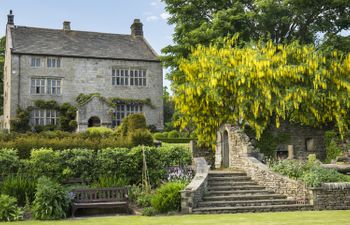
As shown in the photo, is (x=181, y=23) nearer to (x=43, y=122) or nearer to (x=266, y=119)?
(x=266, y=119)

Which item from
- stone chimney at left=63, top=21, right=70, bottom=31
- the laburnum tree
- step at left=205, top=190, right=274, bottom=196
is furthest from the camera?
stone chimney at left=63, top=21, right=70, bottom=31

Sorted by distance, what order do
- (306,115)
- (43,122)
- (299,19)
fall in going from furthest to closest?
(43,122) → (299,19) → (306,115)

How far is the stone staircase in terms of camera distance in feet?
40.2

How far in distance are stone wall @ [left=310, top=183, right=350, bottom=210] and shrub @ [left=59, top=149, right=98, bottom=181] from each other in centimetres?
680

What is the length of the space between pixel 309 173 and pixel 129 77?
24.1 m

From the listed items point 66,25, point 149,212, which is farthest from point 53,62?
point 149,212

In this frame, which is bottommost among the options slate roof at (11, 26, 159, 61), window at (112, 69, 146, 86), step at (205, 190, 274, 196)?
step at (205, 190, 274, 196)

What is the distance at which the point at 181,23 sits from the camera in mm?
27547

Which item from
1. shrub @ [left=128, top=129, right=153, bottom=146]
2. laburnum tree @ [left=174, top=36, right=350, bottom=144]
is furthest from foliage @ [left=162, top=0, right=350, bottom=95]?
shrub @ [left=128, top=129, right=153, bottom=146]

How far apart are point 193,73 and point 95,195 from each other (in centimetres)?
849

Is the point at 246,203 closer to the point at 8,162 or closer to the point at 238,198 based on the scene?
the point at 238,198

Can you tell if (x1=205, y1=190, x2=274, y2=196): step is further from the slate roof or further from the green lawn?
the slate roof

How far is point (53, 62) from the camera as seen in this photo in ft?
109

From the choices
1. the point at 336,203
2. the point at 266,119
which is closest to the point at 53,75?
the point at 266,119
